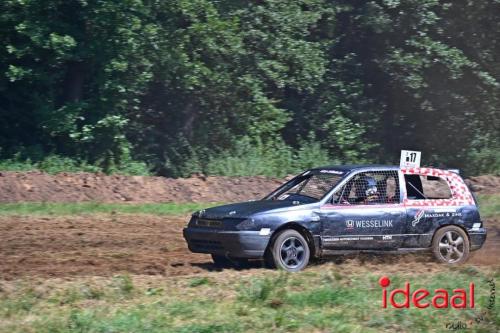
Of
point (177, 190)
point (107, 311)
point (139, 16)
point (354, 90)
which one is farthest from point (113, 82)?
point (107, 311)

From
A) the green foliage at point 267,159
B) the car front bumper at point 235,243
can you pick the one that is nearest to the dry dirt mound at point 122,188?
the green foliage at point 267,159

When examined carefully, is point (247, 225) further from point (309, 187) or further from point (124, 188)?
point (124, 188)

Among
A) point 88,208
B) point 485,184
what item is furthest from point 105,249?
point 485,184

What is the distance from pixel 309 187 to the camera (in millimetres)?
13422

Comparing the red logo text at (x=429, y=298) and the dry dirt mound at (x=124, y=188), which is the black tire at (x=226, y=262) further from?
the dry dirt mound at (x=124, y=188)

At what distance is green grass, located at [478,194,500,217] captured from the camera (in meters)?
20.5

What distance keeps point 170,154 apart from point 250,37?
4297 millimetres

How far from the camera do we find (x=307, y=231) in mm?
12594

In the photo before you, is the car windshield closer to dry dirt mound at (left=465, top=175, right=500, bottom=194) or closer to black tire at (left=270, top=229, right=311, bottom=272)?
black tire at (left=270, top=229, right=311, bottom=272)

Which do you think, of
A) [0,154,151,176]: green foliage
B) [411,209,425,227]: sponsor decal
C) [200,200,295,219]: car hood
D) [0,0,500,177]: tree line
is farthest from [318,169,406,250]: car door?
[0,0,500,177]: tree line

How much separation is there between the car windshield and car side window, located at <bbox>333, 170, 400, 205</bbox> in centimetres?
21

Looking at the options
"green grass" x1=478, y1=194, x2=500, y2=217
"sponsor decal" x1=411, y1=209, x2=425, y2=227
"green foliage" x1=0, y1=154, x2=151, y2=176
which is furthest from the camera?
"green foliage" x1=0, y1=154, x2=151, y2=176

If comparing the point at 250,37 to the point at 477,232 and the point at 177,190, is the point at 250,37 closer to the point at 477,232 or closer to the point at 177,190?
the point at 177,190

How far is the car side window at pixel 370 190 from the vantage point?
12992mm
